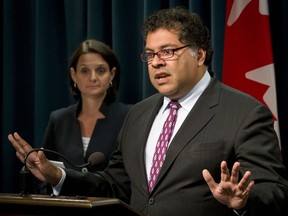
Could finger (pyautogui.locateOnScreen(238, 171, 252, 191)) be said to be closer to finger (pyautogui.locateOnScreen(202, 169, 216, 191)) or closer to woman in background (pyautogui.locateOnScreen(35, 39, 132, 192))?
finger (pyautogui.locateOnScreen(202, 169, 216, 191))

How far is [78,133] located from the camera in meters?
3.79

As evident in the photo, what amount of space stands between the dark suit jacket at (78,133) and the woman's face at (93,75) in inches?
4.5

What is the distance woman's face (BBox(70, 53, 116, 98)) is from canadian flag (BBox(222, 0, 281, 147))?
2.40 ft

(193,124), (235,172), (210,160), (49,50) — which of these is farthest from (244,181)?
(49,50)

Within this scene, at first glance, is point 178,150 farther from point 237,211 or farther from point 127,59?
point 127,59

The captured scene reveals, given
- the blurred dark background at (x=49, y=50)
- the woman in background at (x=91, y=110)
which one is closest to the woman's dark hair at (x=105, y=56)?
the woman in background at (x=91, y=110)

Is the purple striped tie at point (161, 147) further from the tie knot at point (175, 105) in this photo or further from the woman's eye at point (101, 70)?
the woman's eye at point (101, 70)

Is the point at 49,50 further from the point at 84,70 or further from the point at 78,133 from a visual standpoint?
the point at 78,133

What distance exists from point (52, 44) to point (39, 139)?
0.68m

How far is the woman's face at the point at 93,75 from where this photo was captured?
3.80 meters

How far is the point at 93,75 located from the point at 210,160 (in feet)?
4.84

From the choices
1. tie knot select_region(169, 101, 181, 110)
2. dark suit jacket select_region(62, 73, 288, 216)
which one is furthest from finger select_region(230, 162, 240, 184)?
tie knot select_region(169, 101, 181, 110)

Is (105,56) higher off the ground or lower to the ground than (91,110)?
higher

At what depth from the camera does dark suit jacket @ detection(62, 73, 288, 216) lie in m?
2.37
